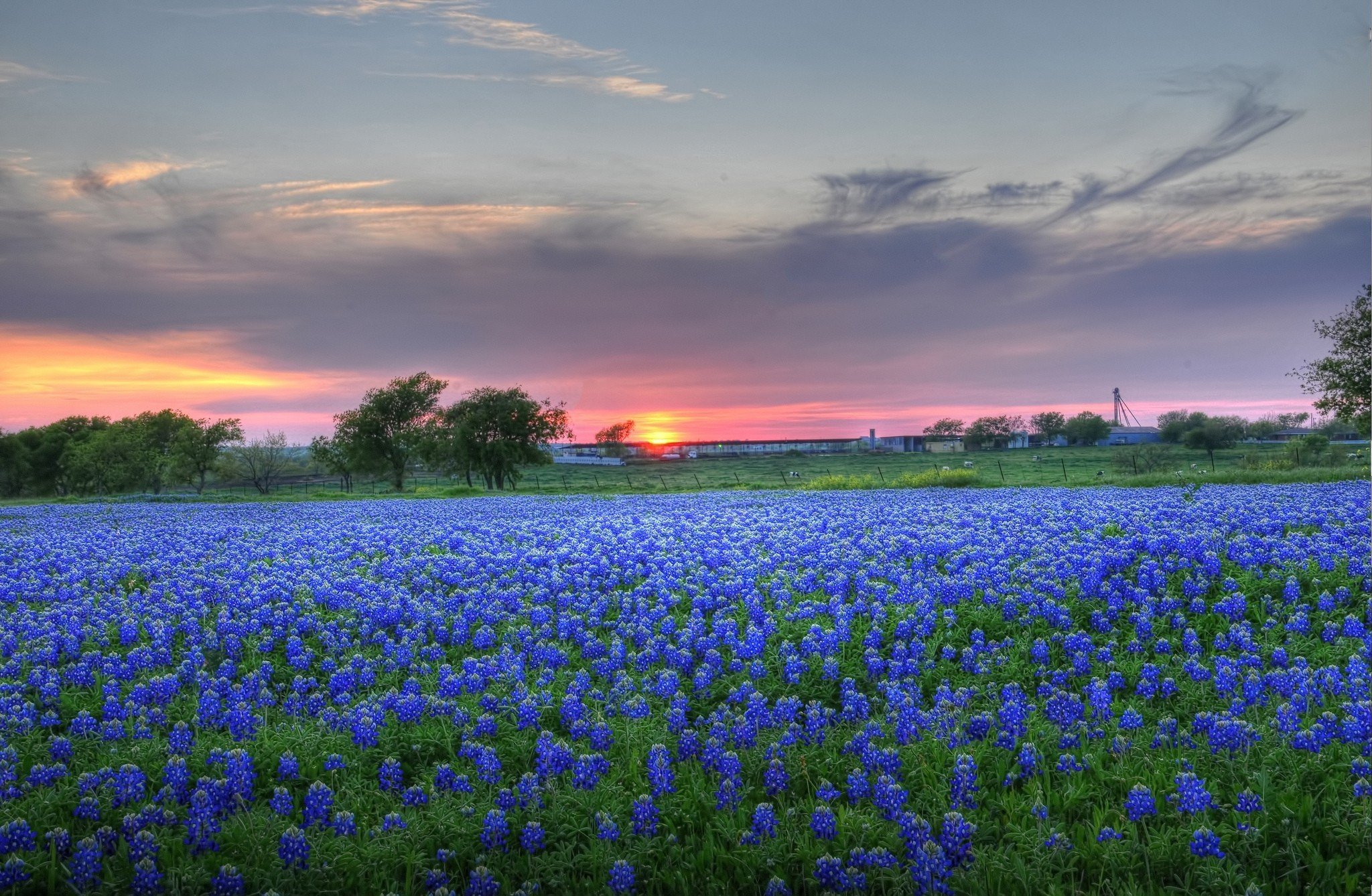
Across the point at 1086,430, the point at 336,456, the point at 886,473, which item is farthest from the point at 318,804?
the point at 1086,430

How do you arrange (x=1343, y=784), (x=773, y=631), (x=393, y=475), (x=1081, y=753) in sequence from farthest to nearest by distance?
(x=393, y=475), (x=773, y=631), (x=1081, y=753), (x=1343, y=784)

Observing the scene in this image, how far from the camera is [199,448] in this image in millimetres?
82688

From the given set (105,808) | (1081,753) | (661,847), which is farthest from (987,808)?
(105,808)

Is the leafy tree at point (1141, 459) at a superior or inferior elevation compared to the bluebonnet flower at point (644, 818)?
superior

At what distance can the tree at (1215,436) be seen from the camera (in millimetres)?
59062

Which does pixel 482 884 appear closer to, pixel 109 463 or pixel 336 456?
pixel 336 456

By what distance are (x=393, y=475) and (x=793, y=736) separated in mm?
76037

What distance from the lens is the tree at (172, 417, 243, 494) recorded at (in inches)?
3255

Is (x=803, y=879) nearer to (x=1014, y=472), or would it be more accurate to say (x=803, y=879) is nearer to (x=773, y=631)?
(x=773, y=631)

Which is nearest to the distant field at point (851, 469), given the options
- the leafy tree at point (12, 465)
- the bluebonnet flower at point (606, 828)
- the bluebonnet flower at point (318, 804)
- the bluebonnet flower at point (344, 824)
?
the bluebonnet flower at point (606, 828)

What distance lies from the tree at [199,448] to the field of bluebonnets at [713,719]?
79537 mm

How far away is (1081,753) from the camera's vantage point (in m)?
6.16

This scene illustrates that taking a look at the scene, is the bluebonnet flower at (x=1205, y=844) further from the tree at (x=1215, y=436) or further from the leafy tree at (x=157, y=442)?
the leafy tree at (x=157, y=442)

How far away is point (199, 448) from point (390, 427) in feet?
74.0
